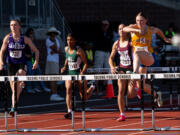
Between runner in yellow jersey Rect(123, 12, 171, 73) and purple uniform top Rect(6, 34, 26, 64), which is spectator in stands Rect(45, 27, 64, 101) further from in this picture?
runner in yellow jersey Rect(123, 12, 171, 73)

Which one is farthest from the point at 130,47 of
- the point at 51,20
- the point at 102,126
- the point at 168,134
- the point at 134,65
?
the point at 51,20

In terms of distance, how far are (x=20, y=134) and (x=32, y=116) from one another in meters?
3.49

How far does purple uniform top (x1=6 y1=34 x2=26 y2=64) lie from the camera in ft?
44.8

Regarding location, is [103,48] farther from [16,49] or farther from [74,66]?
[16,49]

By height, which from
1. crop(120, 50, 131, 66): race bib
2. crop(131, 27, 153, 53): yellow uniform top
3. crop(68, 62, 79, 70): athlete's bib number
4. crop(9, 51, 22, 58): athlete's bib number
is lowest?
crop(68, 62, 79, 70): athlete's bib number

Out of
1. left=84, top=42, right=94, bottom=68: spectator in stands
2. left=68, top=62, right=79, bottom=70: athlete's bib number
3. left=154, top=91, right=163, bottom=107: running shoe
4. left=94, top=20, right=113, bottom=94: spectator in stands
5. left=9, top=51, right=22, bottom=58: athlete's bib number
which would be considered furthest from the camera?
left=84, top=42, right=94, bottom=68: spectator in stands

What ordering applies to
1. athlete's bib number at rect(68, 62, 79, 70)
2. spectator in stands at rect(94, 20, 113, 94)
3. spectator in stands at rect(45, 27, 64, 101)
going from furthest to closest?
spectator in stands at rect(94, 20, 113, 94)
spectator in stands at rect(45, 27, 64, 101)
athlete's bib number at rect(68, 62, 79, 70)

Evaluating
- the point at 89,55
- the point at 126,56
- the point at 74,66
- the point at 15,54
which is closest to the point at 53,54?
the point at 89,55

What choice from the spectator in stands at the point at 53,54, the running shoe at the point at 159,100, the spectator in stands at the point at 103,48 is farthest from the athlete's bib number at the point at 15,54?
the spectator in stands at the point at 103,48

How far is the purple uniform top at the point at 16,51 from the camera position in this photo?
13641 millimetres

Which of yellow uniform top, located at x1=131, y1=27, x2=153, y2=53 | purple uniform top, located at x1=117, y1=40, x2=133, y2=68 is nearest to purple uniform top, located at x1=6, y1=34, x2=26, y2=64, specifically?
purple uniform top, located at x1=117, y1=40, x2=133, y2=68

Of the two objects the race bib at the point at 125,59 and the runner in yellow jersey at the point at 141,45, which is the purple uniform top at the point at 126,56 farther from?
the runner in yellow jersey at the point at 141,45

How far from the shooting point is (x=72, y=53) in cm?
1438

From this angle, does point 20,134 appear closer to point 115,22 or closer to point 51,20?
point 51,20
